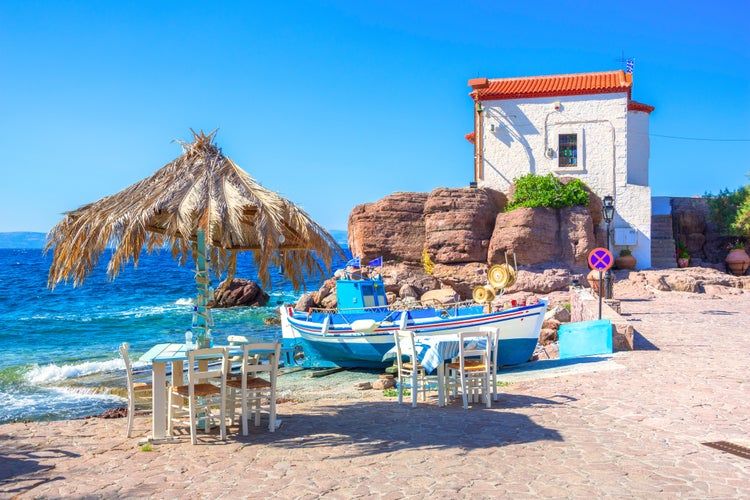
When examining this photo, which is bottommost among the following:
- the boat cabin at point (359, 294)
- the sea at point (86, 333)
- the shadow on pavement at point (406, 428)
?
the sea at point (86, 333)

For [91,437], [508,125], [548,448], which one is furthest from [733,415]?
[508,125]

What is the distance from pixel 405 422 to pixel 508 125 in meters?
21.8

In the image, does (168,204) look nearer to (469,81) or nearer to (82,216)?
(82,216)

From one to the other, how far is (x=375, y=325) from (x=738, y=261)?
62.9 feet

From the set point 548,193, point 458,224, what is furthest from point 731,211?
point 458,224

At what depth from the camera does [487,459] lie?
5.88 meters

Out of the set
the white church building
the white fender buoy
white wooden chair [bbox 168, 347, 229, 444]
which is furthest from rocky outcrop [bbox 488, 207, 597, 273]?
white wooden chair [bbox 168, 347, 229, 444]

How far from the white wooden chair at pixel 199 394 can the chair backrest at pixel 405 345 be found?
2710 mm

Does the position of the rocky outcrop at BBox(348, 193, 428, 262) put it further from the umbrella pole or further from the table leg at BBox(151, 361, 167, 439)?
the table leg at BBox(151, 361, 167, 439)

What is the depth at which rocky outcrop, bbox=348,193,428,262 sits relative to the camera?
26.1 metres

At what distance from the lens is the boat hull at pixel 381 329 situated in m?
13.3

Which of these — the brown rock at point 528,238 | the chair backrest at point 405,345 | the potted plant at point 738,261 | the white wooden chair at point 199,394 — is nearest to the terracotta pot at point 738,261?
the potted plant at point 738,261

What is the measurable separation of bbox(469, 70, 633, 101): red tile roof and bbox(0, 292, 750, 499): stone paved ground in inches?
751

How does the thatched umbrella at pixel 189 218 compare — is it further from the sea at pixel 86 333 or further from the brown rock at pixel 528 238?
the brown rock at pixel 528 238
